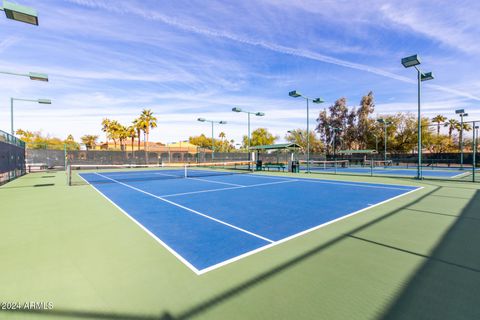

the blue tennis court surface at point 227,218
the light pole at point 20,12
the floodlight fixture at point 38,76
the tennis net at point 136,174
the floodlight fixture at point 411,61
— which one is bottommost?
the tennis net at point 136,174

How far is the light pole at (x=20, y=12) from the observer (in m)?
6.86

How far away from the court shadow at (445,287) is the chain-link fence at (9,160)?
1876 cm

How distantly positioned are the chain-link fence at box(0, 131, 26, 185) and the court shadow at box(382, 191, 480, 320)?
18.8 m

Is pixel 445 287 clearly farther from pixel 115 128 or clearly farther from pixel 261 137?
pixel 261 137

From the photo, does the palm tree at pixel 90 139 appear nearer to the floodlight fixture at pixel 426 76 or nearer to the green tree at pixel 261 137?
the green tree at pixel 261 137

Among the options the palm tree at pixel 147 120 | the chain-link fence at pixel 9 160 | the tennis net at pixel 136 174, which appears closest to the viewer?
the chain-link fence at pixel 9 160

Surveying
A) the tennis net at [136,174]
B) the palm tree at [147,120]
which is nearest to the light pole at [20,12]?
the tennis net at [136,174]

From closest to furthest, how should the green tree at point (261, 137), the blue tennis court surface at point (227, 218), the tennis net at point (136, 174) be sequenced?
the blue tennis court surface at point (227, 218)
the tennis net at point (136, 174)
the green tree at point (261, 137)

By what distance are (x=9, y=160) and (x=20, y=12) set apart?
14.3m

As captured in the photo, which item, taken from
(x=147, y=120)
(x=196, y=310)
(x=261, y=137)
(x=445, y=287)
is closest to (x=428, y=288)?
(x=445, y=287)

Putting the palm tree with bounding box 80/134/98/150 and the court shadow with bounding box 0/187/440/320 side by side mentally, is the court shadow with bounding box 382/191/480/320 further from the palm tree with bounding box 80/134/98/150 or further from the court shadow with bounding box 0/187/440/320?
the palm tree with bounding box 80/134/98/150

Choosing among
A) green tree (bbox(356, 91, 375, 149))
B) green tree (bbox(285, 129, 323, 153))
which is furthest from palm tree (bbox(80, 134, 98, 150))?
green tree (bbox(356, 91, 375, 149))

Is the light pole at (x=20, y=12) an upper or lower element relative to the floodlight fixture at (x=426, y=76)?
lower

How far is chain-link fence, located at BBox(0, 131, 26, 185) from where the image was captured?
14383 mm
